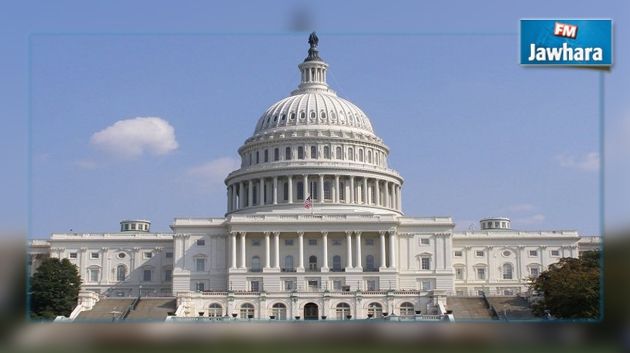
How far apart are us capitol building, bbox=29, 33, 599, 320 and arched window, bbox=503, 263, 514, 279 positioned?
122mm

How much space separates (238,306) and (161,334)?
75.7 m

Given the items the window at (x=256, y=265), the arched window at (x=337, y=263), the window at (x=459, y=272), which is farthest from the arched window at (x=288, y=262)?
the window at (x=459, y=272)

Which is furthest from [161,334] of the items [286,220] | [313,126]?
[313,126]

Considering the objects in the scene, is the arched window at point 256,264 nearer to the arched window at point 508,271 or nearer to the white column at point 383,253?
the white column at point 383,253

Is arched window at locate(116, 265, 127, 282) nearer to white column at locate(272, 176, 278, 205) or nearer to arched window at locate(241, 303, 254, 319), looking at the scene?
white column at locate(272, 176, 278, 205)

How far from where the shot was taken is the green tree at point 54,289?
107 metres

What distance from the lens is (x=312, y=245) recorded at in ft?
443

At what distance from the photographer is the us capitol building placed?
121250 mm

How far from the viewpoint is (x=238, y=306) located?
12106 centimetres

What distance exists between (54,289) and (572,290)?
164 ft

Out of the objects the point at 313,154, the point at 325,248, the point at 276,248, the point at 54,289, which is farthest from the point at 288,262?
the point at 54,289

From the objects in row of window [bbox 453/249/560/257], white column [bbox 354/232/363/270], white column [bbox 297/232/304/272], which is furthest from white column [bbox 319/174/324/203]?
row of window [bbox 453/249/560/257]

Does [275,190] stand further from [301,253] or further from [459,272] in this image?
[459,272]

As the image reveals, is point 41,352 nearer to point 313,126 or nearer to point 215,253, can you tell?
point 215,253
